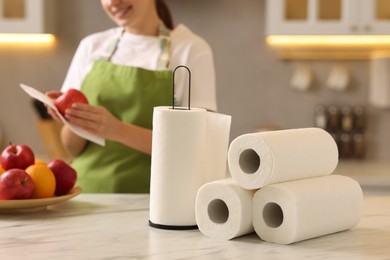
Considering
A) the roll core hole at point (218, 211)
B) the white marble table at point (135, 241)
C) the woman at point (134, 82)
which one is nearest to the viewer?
the white marble table at point (135, 241)

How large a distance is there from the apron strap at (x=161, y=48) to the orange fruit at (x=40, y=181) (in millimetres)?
929

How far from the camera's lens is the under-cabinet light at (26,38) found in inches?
158

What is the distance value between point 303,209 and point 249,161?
0.46ft

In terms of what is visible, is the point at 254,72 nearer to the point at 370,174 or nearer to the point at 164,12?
the point at 370,174

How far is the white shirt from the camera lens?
2.59 meters

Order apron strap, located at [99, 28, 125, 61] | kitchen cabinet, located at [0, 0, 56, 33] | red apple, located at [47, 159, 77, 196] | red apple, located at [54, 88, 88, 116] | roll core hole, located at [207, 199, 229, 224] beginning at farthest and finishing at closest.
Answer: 1. kitchen cabinet, located at [0, 0, 56, 33]
2. apron strap, located at [99, 28, 125, 61]
3. red apple, located at [54, 88, 88, 116]
4. red apple, located at [47, 159, 77, 196]
5. roll core hole, located at [207, 199, 229, 224]

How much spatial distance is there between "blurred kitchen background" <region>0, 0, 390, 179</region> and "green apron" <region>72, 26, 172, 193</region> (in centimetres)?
136

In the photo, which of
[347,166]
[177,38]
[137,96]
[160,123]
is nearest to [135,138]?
[137,96]

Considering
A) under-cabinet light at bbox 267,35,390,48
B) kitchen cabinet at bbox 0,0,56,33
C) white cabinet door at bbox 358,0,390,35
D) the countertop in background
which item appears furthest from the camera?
Answer: under-cabinet light at bbox 267,35,390,48

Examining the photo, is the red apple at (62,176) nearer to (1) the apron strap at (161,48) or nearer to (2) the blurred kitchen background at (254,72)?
(1) the apron strap at (161,48)

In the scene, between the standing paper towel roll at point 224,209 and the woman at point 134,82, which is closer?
the standing paper towel roll at point 224,209

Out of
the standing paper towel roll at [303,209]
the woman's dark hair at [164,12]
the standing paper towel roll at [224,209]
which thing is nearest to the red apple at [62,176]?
the standing paper towel roll at [224,209]

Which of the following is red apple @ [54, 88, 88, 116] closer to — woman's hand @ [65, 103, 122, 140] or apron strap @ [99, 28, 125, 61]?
woman's hand @ [65, 103, 122, 140]

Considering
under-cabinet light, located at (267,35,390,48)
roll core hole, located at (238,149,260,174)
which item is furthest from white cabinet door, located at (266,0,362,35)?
roll core hole, located at (238,149,260,174)
